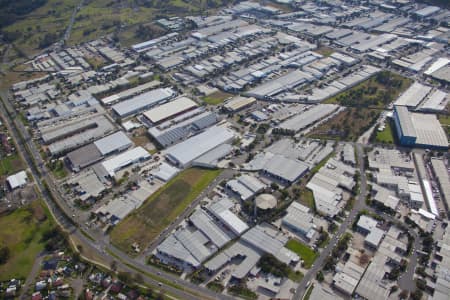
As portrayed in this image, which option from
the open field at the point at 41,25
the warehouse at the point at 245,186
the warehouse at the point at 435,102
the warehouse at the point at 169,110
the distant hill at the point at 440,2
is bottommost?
the warehouse at the point at 245,186

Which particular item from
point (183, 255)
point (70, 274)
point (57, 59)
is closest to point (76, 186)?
point (70, 274)

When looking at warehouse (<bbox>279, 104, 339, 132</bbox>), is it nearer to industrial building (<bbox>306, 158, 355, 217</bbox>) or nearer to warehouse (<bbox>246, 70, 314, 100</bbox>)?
warehouse (<bbox>246, 70, 314, 100</bbox>)

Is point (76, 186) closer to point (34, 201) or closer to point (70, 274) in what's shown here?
point (34, 201)

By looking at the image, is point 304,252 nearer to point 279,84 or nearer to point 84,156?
point 84,156

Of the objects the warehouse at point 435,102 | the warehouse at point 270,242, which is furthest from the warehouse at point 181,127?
the warehouse at point 435,102

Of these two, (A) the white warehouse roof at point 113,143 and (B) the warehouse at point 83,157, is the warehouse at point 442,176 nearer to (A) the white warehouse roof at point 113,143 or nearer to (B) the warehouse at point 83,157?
(A) the white warehouse roof at point 113,143

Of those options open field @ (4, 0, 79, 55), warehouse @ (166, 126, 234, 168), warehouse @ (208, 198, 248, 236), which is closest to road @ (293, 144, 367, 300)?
warehouse @ (208, 198, 248, 236)
